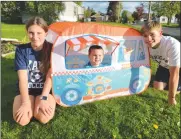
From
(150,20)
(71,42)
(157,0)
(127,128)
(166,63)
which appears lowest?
(127,128)

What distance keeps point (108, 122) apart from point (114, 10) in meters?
1.03

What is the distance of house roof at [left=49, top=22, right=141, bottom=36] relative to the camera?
243 cm

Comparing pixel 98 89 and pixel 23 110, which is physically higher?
pixel 98 89

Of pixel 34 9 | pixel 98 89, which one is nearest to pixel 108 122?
pixel 98 89

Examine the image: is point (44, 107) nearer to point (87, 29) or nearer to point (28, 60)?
point (28, 60)

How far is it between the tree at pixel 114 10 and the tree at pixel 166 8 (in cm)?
31

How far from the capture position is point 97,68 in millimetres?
2658

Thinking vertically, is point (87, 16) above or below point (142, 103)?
above

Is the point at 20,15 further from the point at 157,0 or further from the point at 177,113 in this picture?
the point at 177,113

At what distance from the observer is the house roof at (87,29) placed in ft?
7.98

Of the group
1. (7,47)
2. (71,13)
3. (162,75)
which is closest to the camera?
(71,13)

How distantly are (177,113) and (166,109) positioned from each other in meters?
0.12

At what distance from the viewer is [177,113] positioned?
2.79 m

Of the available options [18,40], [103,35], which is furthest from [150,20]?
[18,40]
